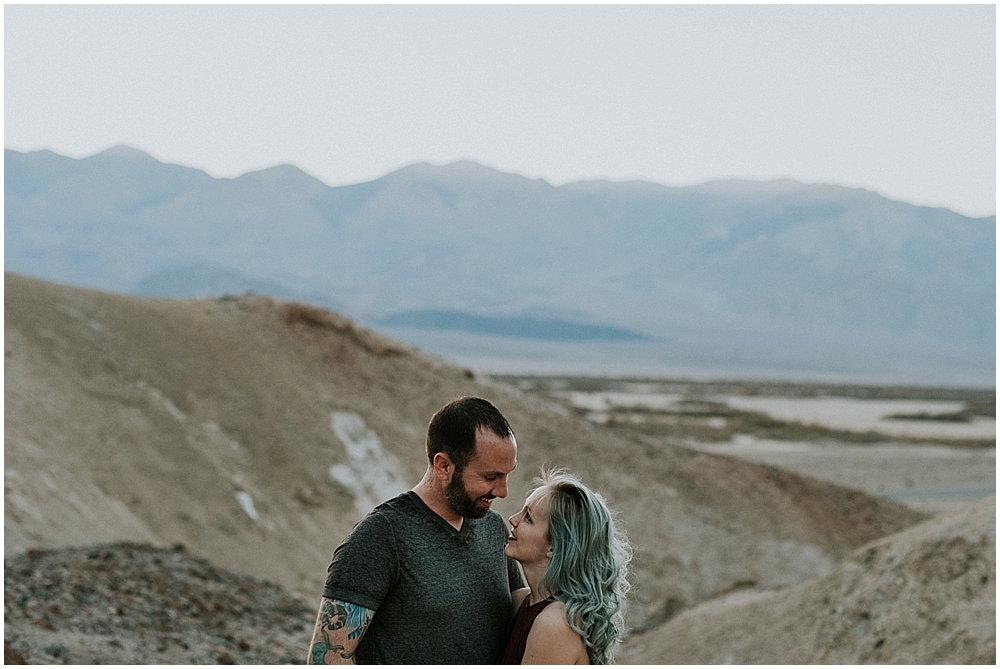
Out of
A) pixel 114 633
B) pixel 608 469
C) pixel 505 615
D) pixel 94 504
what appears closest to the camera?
pixel 505 615

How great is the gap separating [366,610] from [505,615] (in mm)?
551

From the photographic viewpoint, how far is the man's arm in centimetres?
364

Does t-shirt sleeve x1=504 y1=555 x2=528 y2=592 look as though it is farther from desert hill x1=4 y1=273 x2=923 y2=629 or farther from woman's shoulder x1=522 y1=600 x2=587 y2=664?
desert hill x1=4 y1=273 x2=923 y2=629

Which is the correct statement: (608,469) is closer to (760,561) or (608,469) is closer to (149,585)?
(760,561)

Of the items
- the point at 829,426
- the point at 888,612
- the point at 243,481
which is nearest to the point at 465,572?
the point at 888,612

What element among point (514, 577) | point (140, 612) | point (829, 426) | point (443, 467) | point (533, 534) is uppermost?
point (443, 467)

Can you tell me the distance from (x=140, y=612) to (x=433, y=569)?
29.7 feet

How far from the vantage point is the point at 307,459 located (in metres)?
21.7

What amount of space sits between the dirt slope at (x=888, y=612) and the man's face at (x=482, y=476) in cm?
817

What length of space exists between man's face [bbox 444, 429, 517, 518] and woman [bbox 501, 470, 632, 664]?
0.19 m

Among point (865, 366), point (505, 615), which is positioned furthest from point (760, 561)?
point (865, 366)

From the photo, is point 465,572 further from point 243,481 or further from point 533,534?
point 243,481

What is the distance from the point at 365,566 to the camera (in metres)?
3.67

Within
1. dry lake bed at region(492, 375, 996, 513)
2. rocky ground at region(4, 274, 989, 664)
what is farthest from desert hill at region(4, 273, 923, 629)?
dry lake bed at region(492, 375, 996, 513)
